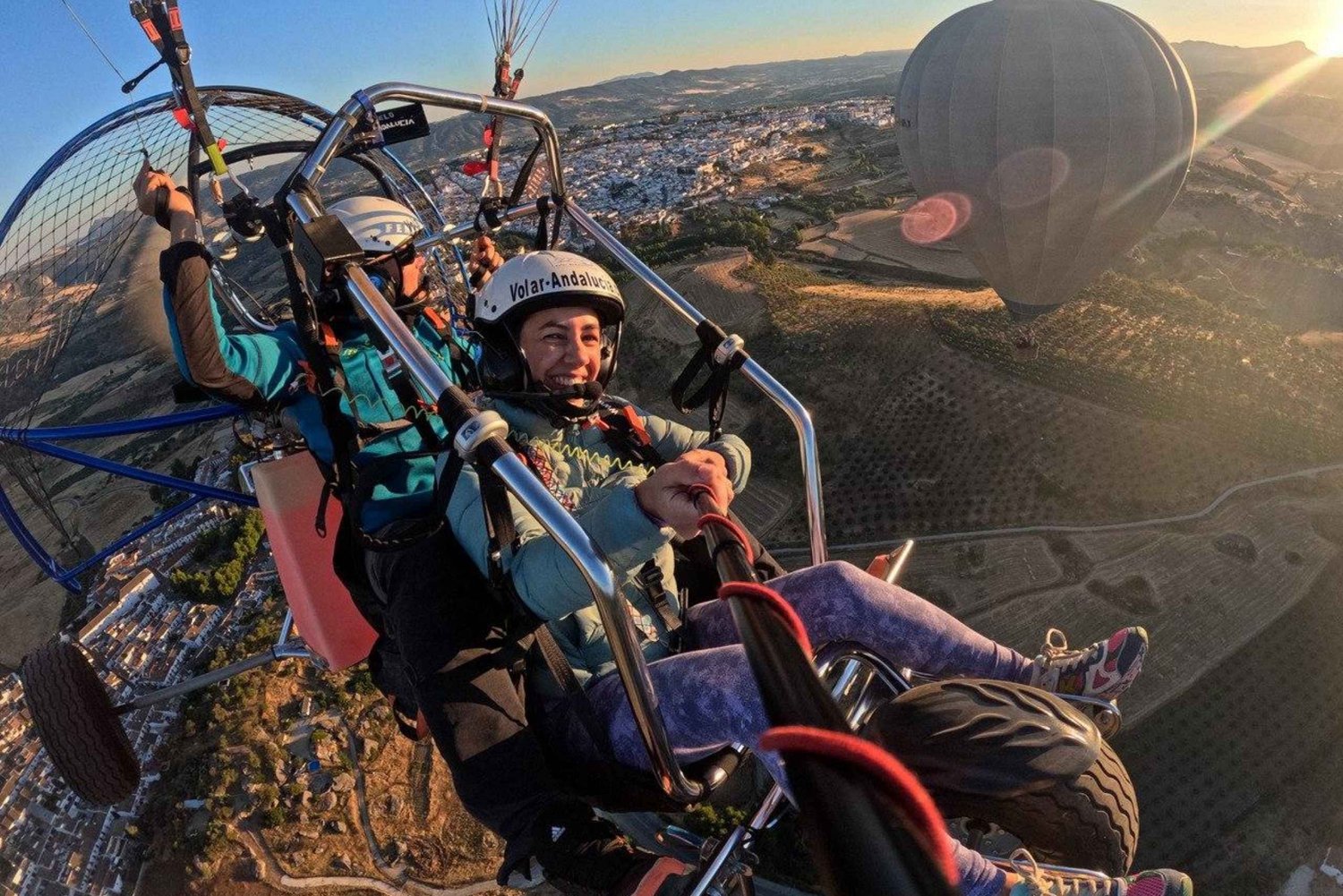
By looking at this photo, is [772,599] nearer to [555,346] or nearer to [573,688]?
[573,688]

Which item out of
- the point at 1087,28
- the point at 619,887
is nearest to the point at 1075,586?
the point at 1087,28

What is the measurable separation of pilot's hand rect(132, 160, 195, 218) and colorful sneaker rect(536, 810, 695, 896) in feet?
12.5

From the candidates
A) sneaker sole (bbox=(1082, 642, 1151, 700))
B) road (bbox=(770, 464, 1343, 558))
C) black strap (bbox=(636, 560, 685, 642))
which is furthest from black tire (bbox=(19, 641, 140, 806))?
road (bbox=(770, 464, 1343, 558))

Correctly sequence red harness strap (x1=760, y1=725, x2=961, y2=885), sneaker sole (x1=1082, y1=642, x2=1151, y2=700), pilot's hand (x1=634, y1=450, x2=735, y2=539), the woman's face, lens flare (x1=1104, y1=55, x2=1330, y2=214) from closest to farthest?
1. red harness strap (x1=760, y1=725, x2=961, y2=885)
2. pilot's hand (x1=634, y1=450, x2=735, y2=539)
3. sneaker sole (x1=1082, y1=642, x2=1151, y2=700)
4. the woman's face
5. lens flare (x1=1104, y1=55, x2=1330, y2=214)

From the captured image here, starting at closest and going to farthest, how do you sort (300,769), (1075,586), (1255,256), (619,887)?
(619,887) → (300,769) → (1075,586) → (1255,256)

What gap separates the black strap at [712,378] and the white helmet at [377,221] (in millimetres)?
1991

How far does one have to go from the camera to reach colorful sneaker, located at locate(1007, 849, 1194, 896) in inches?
101

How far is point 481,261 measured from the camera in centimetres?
583

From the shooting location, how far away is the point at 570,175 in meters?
87.8

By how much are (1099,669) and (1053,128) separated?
82.9 ft

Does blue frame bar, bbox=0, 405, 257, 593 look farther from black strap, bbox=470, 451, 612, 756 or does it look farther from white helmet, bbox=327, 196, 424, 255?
black strap, bbox=470, 451, 612, 756

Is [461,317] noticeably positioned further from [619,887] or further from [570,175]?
[570,175]

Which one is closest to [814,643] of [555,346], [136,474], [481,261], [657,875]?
[657,875]

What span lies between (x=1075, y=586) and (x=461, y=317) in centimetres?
2172
